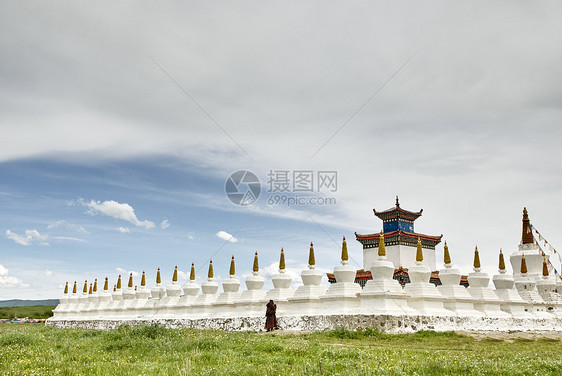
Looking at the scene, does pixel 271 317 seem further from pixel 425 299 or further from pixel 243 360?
pixel 243 360

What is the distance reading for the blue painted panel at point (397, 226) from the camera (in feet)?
171

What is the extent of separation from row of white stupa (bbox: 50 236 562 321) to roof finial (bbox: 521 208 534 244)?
22.7 inches

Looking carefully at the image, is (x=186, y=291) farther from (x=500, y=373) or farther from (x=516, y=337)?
(x=500, y=373)

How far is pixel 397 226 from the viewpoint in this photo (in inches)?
2045

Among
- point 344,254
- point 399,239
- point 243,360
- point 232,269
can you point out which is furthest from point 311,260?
point 399,239

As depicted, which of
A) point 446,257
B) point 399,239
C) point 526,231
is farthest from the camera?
point 399,239

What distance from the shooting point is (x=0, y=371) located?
41.7 ft

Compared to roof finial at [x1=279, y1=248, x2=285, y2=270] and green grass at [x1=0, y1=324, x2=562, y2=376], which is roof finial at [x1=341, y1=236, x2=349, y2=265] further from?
green grass at [x1=0, y1=324, x2=562, y2=376]

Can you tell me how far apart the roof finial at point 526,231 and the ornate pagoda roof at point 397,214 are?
10577 mm

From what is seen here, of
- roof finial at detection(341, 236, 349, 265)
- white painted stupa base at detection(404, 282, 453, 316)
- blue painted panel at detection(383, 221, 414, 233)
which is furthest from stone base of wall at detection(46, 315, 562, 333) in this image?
blue painted panel at detection(383, 221, 414, 233)

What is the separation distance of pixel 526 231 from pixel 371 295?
2515cm

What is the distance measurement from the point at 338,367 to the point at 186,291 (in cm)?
2883

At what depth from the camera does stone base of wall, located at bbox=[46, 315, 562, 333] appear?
2486 centimetres

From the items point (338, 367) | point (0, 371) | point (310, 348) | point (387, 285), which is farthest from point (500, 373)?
point (387, 285)
